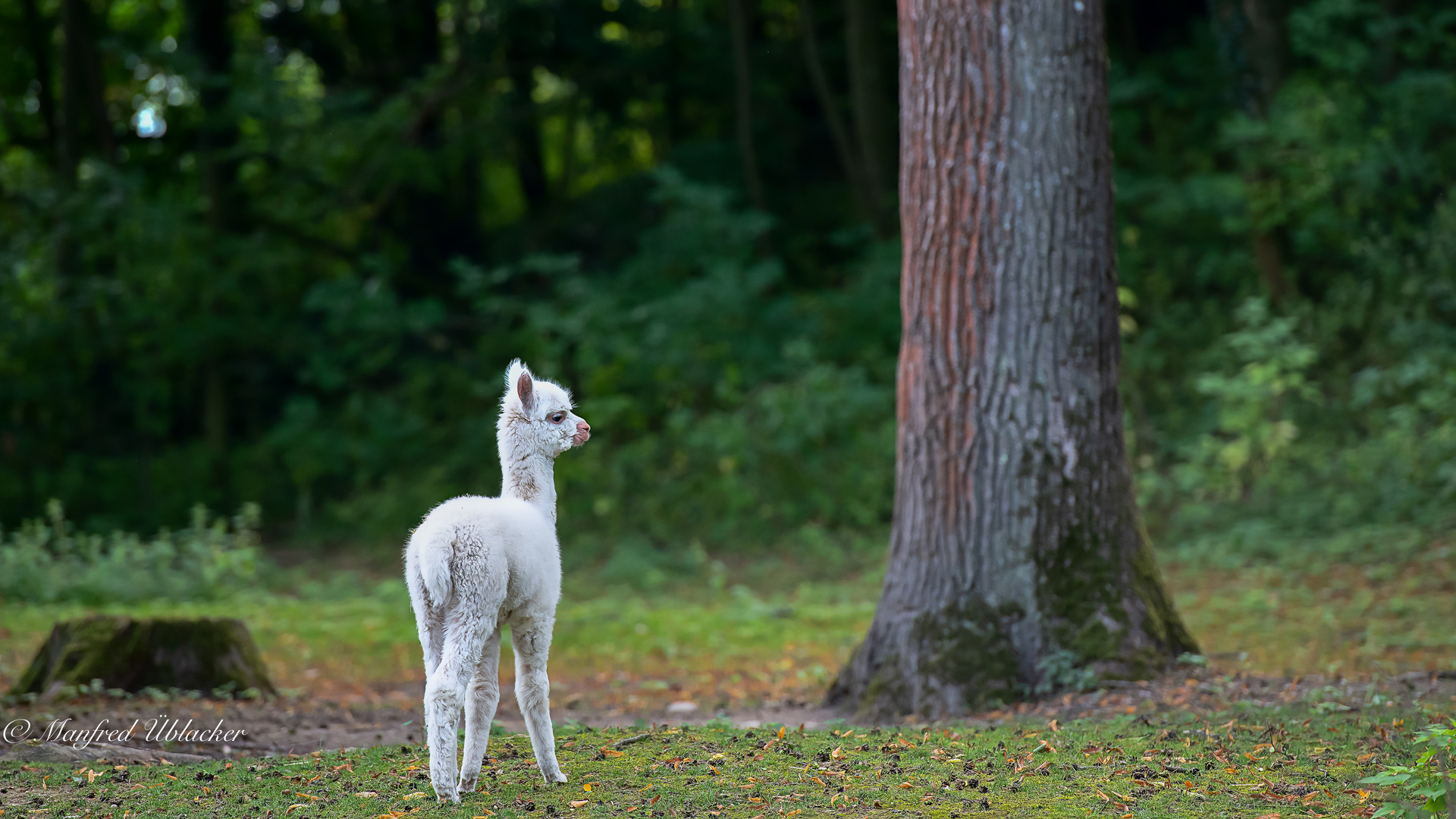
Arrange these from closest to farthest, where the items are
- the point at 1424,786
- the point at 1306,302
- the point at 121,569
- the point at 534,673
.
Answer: the point at 1424,786, the point at 534,673, the point at 121,569, the point at 1306,302

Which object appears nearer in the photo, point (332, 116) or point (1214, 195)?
point (1214, 195)

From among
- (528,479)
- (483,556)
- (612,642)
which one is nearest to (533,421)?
(528,479)

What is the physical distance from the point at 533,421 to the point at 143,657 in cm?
404

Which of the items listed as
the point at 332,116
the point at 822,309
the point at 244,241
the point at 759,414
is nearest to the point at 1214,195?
the point at 822,309

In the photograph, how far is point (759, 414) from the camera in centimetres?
1408

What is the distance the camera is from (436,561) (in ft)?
12.9

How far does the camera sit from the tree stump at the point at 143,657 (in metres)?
6.81

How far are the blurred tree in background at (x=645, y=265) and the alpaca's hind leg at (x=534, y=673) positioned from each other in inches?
318

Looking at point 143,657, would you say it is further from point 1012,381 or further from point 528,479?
point 1012,381

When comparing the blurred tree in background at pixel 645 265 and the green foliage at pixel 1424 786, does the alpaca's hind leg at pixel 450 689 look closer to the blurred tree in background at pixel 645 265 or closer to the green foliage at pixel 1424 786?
the green foliage at pixel 1424 786

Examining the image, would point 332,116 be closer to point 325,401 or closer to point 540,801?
point 325,401

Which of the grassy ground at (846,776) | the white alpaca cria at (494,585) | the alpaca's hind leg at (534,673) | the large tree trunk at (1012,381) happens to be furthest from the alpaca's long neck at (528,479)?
the large tree trunk at (1012,381)

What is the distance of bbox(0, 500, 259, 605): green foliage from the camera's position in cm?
1059

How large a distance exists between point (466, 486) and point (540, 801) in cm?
1246
